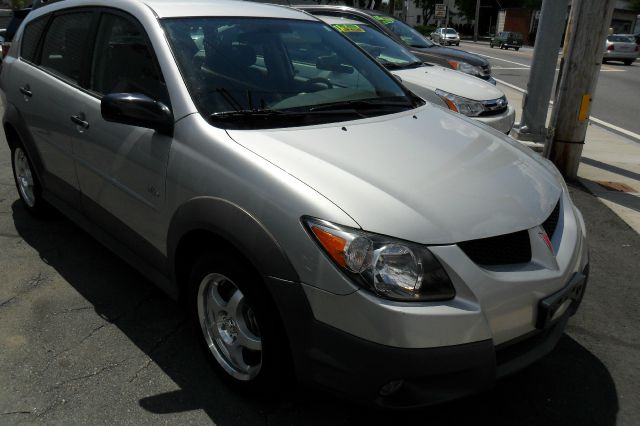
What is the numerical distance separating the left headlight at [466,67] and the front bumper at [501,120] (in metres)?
2.97

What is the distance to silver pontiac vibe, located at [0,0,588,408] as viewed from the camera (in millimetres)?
2033

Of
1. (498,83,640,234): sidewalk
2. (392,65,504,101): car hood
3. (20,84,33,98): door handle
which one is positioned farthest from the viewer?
(392,65,504,101): car hood

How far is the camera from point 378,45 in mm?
7469

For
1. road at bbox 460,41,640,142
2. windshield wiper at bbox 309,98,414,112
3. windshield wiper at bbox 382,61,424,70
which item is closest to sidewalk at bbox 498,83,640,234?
road at bbox 460,41,640,142

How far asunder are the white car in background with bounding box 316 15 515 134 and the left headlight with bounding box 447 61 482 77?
2130mm

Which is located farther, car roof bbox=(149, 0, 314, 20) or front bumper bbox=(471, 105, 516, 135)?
front bumper bbox=(471, 105, 516, 135)

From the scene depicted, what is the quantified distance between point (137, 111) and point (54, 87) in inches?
54.2

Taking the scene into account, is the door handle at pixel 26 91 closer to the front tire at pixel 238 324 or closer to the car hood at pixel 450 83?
the front tire at pixel 238 324

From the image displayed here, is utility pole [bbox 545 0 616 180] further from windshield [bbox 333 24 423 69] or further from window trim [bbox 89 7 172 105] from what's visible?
window trim [bbox 89 7 172 105]

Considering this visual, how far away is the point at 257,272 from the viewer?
7.39 ft

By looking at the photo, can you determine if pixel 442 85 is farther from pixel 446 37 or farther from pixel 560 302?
pixel 446 37

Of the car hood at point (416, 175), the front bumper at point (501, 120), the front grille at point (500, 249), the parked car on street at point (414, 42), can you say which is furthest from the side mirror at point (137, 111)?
the parked car on street at point (414, 42)

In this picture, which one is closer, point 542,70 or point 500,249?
point 500,249

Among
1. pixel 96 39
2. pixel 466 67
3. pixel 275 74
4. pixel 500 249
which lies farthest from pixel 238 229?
pixel 466 67
